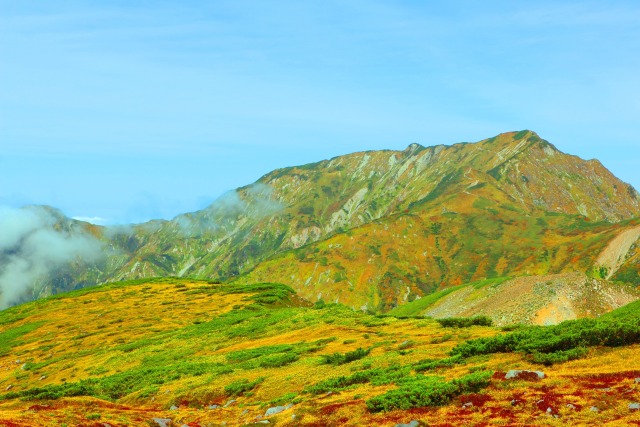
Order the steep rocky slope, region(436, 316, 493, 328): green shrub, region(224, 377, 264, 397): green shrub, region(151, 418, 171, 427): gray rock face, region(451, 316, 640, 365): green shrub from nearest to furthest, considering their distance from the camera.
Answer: region(451, 316, 640, 365): green shrub, region(151, 418, 171, 427): gray rock face, region(224, 377, 264, 397): green shrub, region(436, 316, 493, 328): green shrub, the steep rocky slope

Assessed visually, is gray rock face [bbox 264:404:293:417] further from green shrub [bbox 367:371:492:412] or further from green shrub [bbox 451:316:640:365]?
green shrub [bbox 451:316:640:365]

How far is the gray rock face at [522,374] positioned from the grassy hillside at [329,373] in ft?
1.23

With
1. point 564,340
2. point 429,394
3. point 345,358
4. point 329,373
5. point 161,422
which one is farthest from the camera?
point 345,358

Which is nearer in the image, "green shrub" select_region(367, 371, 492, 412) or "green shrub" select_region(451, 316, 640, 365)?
"green shrub" select_region(367, 371, 492, 412)

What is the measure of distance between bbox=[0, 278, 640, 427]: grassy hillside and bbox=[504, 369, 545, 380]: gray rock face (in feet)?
1.23

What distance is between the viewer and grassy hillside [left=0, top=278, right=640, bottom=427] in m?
21.5

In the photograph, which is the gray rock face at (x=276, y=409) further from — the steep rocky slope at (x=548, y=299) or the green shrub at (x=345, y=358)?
the steep rocky slope at (x=548, y=299)

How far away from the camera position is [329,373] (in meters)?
34.1

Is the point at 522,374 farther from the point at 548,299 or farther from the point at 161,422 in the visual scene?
the point at 548,299

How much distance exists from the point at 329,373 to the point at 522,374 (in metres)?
A: 13.8

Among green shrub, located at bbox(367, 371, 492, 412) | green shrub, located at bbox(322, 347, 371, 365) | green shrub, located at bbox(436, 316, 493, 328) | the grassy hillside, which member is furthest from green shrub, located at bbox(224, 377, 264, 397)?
green shrub, located at bbox(436, 316, 493, 328)

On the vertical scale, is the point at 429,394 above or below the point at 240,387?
above

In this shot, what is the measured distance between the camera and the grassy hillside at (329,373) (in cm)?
2148

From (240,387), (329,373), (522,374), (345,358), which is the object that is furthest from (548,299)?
(522,374)
